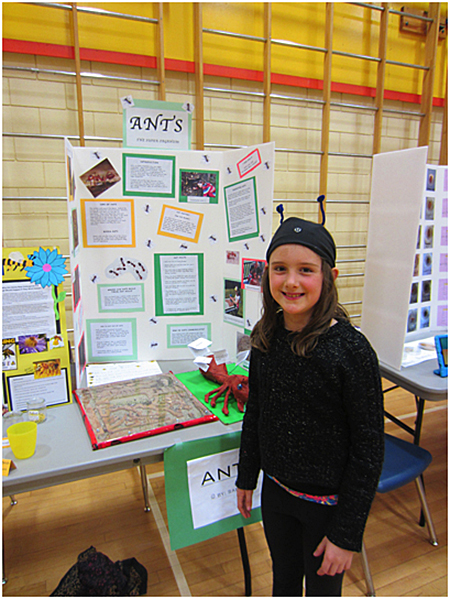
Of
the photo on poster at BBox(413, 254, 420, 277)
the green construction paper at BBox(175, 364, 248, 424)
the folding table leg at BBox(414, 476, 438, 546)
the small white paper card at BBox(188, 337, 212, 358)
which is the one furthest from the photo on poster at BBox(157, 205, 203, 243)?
the folding table leg at BBox(414, 476, 438, 546)

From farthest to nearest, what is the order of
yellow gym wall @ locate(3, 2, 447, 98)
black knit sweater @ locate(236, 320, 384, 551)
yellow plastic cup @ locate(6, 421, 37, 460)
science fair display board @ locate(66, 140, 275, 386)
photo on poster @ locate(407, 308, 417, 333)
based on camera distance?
yellow gym wall @ locate(3, 2, 447, 98)
photo on poster @ locate(407, 308, 417, 333)
science fair display board @ locate(66, 140, 275, 386)
yellow plastic cup @ locate(6, 421, 37, 460)
black knit sweater @ locate(236, 320, 384, 551)

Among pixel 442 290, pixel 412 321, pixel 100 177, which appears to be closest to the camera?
pixel 100 177

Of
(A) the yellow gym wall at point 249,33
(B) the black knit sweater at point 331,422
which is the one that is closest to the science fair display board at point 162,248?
(B) the black knit sweater at point 331,422

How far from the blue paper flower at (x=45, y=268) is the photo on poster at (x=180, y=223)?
1.60 ft

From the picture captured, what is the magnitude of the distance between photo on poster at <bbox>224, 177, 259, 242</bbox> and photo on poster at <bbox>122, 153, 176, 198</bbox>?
25 centimetres

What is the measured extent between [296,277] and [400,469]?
3.54ft

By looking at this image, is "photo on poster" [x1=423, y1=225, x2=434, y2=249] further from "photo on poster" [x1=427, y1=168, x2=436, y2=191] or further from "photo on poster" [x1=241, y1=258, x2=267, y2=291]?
"photo on poster" [x1=241, y1=258, x2=267, y2=291]

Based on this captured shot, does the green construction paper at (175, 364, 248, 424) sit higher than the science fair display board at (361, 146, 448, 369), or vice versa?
the science fair display board at (361, 146, 448, 369)

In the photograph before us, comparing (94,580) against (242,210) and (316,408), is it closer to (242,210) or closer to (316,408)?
(316,408)

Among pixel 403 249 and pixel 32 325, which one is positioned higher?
pixel 403 249

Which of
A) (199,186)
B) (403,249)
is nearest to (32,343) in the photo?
(199,186)

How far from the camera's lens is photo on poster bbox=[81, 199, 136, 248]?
5.11 ft

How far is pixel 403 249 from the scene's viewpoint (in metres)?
1.54

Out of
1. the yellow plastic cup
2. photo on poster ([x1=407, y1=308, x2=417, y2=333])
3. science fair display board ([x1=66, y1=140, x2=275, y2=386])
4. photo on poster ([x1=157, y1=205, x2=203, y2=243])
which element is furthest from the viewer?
photo on poster ([x1=407, y1=308, x2=417, y2=333])
